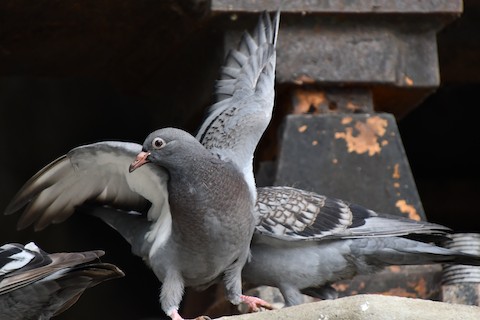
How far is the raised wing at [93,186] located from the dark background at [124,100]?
1.04 m

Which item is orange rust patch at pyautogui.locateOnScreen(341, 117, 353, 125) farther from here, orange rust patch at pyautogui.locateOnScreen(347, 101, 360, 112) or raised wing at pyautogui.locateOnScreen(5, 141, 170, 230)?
raised wing at pyautogui.locateOnScreen(5, 141, 170, 230)

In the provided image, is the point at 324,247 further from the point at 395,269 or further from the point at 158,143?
the point at 158,143

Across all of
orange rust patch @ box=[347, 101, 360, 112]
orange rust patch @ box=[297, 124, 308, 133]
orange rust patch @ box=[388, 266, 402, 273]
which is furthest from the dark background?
orange rust patch @ box=[388, 266, 402, 273]

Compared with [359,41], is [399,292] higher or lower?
lower

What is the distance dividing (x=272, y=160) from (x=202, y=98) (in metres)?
0.48

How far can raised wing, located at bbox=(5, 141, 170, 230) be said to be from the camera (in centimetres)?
621

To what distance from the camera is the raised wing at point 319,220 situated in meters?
6.25

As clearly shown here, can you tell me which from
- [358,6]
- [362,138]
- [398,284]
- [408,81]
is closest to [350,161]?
[362,138]

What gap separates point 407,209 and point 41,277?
6.96 feet

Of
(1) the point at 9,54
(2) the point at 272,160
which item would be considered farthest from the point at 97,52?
(2) the point at 272,160

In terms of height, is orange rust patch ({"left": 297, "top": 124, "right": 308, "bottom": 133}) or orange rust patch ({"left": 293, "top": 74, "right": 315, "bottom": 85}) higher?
orange rust patch ({"left": 293, "top": 74, "right": 315, "bottom": 85})

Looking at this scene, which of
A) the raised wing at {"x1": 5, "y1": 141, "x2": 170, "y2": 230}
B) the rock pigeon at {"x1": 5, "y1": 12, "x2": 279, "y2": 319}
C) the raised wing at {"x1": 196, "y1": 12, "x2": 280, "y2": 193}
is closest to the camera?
the rock pigeon at {"x1": 5, "y1": 12, "x2": 279, "y2": 319}

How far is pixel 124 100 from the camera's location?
9203 millimetres

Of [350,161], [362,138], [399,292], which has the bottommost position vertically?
[399,292]
